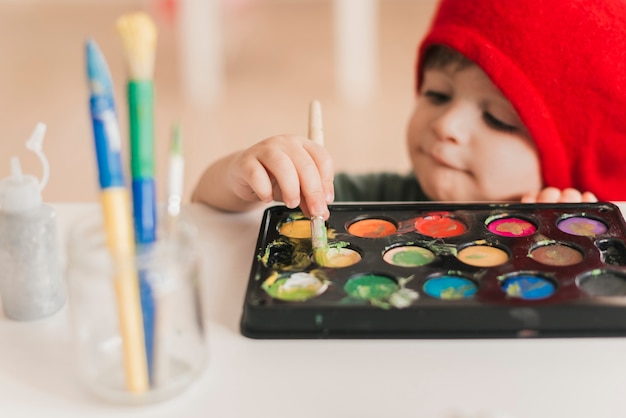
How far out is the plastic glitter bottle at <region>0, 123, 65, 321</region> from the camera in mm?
582

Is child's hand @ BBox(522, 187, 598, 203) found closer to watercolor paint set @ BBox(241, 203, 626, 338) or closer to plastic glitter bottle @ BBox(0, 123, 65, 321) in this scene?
watercolor paint set @ BBox(241, 203, 626, 338)

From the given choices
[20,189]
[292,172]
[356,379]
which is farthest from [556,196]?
[20,189]

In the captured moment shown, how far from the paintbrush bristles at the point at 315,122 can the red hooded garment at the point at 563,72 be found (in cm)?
27

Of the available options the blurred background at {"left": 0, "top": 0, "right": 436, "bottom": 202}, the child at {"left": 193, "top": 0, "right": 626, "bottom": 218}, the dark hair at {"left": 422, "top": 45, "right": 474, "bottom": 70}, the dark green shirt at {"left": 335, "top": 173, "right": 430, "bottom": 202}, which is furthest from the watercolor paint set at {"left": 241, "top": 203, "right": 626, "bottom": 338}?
the blurred background at {"left": 0, "top": 0, "right": 436, "bottom": 202}

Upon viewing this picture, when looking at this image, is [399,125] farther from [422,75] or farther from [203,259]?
[203,259]

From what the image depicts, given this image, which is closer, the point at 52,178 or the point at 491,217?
the point at 491,217

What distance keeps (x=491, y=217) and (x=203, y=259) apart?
0.23 metres

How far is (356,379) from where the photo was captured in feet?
1.74

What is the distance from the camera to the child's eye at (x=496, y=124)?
935 mm

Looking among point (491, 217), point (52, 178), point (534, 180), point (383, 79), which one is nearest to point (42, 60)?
point (52, 178)

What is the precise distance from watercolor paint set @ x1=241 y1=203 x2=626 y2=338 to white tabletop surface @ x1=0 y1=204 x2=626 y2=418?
0.01 metres

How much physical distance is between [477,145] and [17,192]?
514 mm

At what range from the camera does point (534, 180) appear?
94cm

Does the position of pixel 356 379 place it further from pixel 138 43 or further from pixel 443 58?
pixel 443 58
